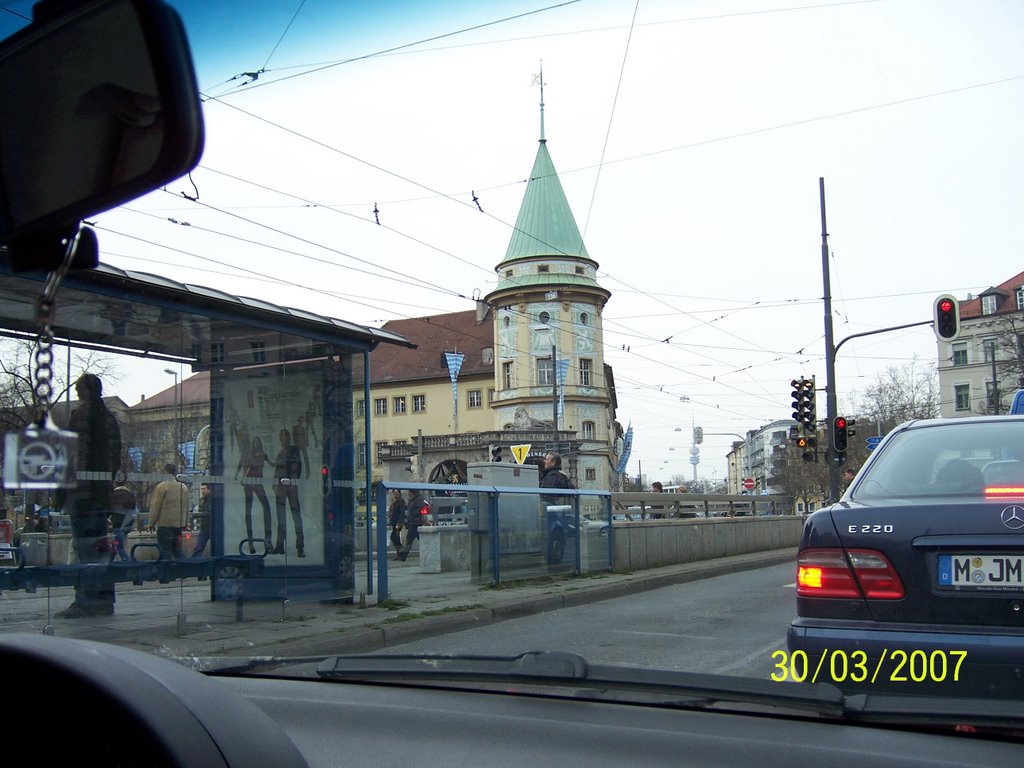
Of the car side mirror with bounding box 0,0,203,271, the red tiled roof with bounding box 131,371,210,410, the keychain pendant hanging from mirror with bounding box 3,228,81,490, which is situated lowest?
the keychain pendant hanging from mirror with bounding box 3,228,81,490

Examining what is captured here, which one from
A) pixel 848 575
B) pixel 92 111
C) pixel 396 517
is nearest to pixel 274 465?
pixel 396 517

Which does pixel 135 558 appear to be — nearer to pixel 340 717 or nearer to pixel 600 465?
pixel 340 717

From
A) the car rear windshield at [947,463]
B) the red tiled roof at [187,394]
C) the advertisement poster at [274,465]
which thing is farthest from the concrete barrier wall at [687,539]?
the car rear windshield at [947,463]

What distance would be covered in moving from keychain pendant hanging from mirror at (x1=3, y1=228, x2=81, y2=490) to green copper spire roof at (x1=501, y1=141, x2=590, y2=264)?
5826 centimetres

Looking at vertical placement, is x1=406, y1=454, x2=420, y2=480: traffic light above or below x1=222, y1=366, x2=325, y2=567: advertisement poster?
above

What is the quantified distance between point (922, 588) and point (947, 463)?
846mm

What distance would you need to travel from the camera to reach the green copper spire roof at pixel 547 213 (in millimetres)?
60531

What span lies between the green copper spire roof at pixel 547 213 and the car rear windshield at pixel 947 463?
5486cm

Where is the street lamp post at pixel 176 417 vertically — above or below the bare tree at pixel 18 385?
above

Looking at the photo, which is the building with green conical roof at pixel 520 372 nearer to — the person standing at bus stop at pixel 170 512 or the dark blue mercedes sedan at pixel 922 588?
the person standing at bus stop at pixel 170 512

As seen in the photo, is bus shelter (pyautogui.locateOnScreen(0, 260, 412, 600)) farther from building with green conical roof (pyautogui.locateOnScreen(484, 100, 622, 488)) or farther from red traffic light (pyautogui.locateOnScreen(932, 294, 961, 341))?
building with green conical roof (pyautogui.locateOnScreen(484, 100, 622, 488))

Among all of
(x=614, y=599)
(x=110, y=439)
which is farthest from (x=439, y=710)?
(x=614, y=599)

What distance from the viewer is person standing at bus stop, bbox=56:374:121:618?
9.09 m
